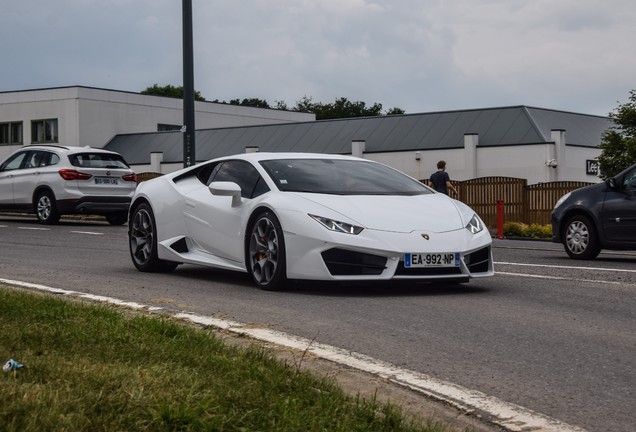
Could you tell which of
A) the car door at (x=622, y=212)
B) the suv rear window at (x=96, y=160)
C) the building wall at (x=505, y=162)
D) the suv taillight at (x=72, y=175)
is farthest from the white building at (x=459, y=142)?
the car door at (x=622, y=212)

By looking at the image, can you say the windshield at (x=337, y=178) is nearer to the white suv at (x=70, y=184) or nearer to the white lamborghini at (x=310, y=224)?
the white lamborghini at (x=310, y=224)

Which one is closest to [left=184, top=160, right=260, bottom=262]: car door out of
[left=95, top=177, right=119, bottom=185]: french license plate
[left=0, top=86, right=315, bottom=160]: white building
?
[left=95, top=177, right=119, bottom=185]: french license plate

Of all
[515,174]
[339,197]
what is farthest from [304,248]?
[515,174]

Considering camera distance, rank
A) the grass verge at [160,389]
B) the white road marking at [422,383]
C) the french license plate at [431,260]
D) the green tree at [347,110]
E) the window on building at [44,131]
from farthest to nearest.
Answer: the green tree at [347,110] → the window on building at [44,131] → the french license plate at [431,260] → the white road marking at [422,383] → the grass verge at [160,389]

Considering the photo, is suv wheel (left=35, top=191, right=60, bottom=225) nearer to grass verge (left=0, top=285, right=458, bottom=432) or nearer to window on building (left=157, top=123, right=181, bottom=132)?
grass verge (left=0, top=285, right=458, bottom=432)

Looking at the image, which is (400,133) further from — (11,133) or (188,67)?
(188,67)

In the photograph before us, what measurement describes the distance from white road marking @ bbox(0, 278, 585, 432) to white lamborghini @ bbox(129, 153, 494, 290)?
1845mm

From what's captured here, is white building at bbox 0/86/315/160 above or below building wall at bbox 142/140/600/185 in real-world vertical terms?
above

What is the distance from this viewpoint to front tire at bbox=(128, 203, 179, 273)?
11938 millimetres

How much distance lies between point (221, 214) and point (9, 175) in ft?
55.4

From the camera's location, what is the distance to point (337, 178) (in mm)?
10812

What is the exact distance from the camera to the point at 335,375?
592 centimetres

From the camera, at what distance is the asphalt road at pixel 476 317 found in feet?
19.3

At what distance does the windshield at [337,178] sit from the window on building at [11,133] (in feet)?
194
